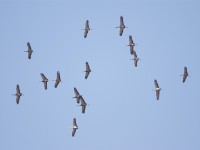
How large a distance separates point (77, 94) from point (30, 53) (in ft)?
48.3

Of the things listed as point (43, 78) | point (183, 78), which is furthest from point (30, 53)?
point (183, 78)

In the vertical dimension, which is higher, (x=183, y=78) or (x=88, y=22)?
(x=88, y=22)

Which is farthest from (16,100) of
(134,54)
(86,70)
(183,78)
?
(183,78)

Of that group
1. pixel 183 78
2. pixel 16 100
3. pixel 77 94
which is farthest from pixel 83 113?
pixel 183 78

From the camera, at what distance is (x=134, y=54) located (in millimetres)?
130875

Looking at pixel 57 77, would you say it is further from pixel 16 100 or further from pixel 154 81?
pixel 154 81

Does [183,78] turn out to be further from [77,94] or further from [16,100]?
[16,100]

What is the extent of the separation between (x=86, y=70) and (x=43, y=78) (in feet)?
30.4

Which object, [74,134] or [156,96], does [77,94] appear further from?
[156,96]

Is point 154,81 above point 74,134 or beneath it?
above

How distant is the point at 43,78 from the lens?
12600 centimetres

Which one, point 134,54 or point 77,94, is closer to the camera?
point 77,94

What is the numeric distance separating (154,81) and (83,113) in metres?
16.5

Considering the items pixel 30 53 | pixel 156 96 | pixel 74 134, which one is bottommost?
pixel 74 134
